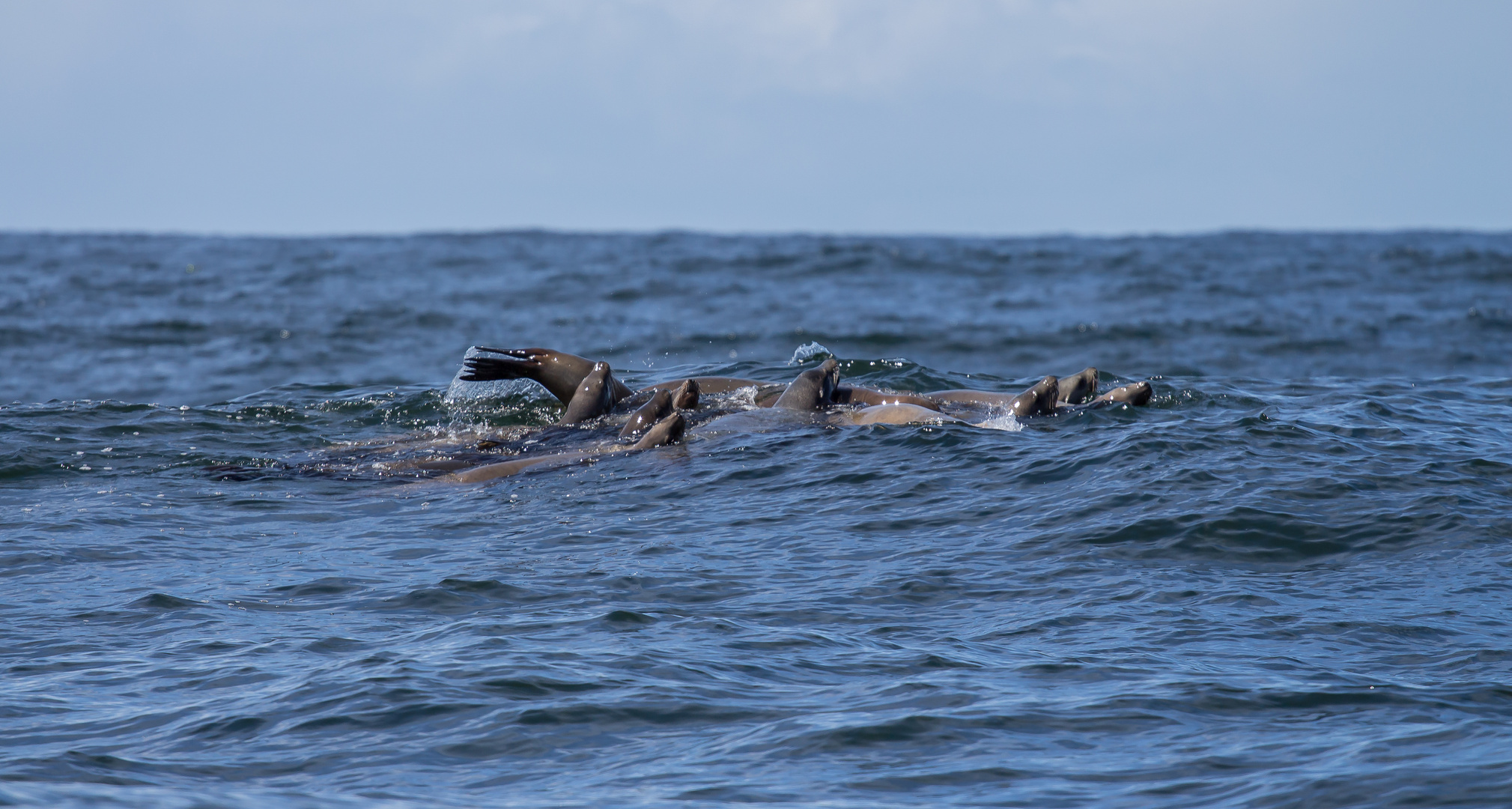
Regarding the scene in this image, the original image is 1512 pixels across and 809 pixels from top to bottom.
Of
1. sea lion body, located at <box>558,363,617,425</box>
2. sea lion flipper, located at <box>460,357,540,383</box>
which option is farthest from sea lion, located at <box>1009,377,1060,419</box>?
sea lion flipper, located at <box>460,357,540,383</box>

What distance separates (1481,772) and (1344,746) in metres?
0.46

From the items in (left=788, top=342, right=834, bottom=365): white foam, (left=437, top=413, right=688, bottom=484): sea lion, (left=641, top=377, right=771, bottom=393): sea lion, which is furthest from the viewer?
(left=788, top=342, right=834, bottom=365): white foam

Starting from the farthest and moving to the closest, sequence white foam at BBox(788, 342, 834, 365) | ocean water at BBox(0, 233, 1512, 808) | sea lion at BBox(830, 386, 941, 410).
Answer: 1. white foam at BBox(788, 342, 834, 365)
2. sea lion at BBox(830, 386, 941, 410)
3. ocean water at BBox(0, 233, 1512, 808)

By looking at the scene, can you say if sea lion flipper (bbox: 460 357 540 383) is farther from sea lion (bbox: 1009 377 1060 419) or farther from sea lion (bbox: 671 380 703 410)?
sea lion (bbox: 1009 377 1060 419)

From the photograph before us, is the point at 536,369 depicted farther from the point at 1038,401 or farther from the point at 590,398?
the point at 1038,401

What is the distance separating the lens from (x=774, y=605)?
22.4 ft

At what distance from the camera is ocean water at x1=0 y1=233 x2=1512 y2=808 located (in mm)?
4969

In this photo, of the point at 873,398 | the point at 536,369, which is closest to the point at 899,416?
the point at 873,398

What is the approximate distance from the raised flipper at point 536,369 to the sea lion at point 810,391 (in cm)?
147

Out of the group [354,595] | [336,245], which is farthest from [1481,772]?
[336,245]

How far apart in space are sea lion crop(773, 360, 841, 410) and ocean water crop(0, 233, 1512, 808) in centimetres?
32

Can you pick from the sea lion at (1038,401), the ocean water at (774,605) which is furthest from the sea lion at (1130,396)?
the sea lion at (1038,401)

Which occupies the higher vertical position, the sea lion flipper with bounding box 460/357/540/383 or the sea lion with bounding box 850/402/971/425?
the sea lion flipper with bounding box 460/357/540/383

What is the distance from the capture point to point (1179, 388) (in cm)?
1173
